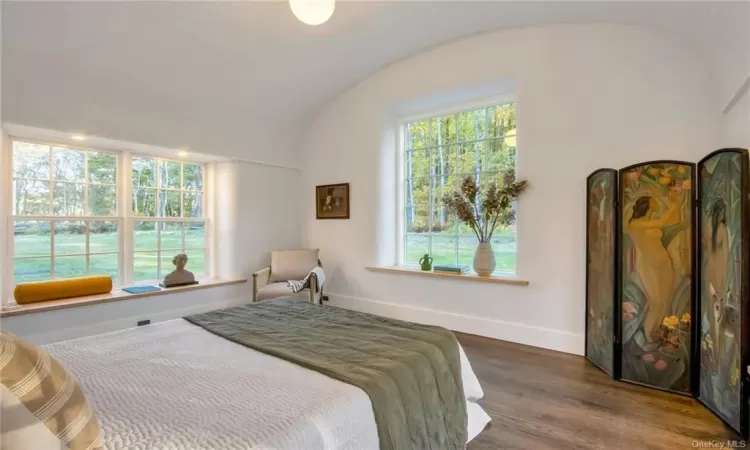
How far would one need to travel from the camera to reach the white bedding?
0.96 m

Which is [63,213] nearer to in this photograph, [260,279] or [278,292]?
[260,279]

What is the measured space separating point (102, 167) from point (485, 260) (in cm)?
394

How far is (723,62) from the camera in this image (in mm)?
2311

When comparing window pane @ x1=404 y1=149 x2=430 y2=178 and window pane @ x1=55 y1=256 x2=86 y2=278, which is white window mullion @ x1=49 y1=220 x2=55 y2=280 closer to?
window pane @ x1=55 y1=256 x2=86 y2=278

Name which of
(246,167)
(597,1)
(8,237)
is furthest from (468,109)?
(8,237)

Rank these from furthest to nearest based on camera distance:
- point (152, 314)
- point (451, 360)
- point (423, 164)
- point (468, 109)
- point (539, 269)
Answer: point (423, 164) → point (468, 109) → point (152, 314) → point (539, 269) → point (451, 360)

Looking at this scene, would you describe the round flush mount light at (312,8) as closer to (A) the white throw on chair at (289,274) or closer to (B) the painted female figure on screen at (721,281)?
(B) the painted female figure on screen at (721,281)

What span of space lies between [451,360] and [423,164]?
3.01m

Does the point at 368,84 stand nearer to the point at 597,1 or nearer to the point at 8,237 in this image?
the point at 597,1

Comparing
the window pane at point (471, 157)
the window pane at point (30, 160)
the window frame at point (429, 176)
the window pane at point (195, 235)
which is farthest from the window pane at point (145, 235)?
the window pane at point (471, 157)

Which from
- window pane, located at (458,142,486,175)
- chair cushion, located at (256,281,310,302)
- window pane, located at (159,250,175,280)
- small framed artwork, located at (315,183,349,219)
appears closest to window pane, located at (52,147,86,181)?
window pane, located at (159,250,175,280)

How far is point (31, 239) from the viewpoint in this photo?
122 inches

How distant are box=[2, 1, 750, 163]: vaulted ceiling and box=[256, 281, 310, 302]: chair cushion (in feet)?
6.18

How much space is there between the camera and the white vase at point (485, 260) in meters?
3.56
